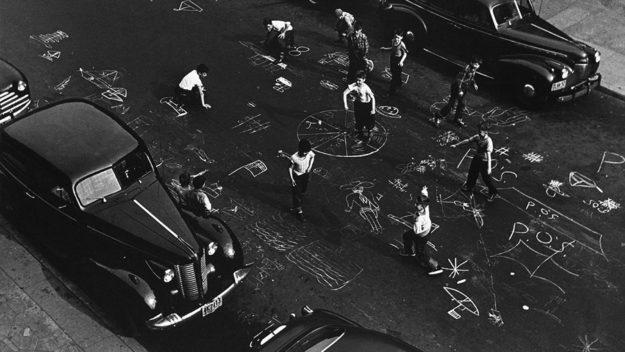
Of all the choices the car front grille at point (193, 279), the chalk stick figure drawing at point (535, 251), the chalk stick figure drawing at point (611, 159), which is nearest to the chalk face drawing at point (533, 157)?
the chalk stick figure drawing at point (611, 159)

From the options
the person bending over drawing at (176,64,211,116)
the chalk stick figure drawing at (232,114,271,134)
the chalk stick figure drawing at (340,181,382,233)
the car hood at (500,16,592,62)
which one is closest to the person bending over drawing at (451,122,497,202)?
the chalk stick figure drawing at (340,181,382,233)

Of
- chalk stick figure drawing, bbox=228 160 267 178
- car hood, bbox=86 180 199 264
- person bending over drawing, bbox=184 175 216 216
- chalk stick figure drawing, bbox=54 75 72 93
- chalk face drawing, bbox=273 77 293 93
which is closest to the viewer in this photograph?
car hood, bbox=86 180 199 264

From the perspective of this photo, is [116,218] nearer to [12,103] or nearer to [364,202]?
[364,202]

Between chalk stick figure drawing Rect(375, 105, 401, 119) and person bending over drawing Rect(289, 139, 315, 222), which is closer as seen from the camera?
person bending over drawing Rect(289, 139, 315, 222)

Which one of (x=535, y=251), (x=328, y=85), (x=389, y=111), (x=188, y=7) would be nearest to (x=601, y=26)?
(x=389, y=111)

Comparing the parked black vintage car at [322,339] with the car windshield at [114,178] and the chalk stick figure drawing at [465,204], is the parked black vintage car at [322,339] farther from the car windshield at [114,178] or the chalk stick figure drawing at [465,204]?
the chalk stick figure drawing at [465,204]

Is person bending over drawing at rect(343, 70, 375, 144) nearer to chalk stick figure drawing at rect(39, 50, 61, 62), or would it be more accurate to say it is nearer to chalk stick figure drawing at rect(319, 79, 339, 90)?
chalk stick figure drawing at rect(319, 79, 339, 90)
